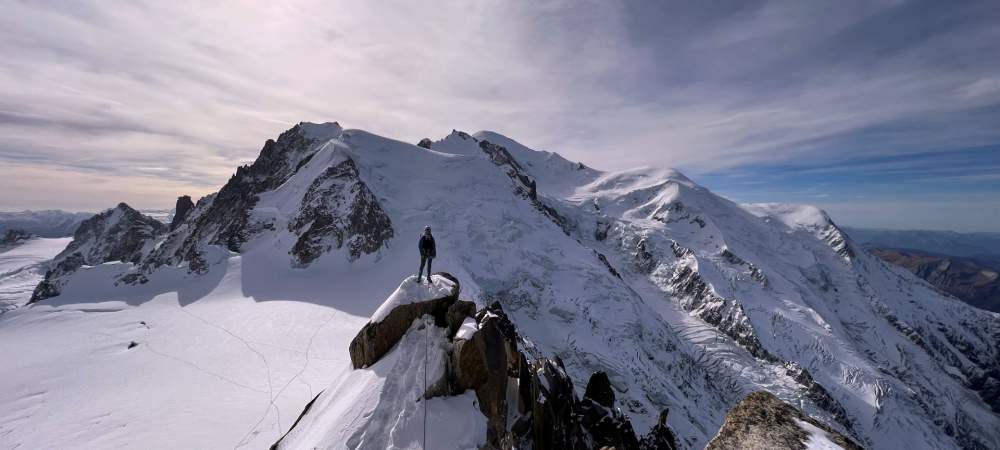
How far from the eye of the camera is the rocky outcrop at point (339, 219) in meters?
48.1

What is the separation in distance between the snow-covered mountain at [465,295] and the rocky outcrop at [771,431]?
10.6 m

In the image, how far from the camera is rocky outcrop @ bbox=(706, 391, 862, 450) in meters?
6.79

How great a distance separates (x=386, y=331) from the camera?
1513cm

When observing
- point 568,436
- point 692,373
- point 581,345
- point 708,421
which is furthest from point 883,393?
point 568,436

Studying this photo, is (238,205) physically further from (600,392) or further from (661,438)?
(661,438)

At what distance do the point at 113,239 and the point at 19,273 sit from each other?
90.6 meters

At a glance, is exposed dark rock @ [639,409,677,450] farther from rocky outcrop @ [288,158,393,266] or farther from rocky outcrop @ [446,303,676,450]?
rocky outcrop @ [288,158,393,266]

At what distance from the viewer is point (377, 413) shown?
1250 centimetres

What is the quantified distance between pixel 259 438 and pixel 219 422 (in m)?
3.63

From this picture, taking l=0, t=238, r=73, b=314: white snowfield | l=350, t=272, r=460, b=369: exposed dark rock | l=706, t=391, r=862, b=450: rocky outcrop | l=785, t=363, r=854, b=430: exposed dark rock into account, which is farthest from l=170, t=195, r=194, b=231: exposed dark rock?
l=785, t=363, r=854, b=430: exposed dark rock

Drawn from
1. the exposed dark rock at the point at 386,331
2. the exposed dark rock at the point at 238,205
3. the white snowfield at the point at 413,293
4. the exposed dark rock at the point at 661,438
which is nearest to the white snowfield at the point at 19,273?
the exposed dark rock at the point at 238,205

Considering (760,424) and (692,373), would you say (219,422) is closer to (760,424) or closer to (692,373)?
(760,424)

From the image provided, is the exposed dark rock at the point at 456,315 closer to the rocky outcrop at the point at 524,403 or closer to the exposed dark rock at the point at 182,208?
the rocky outcrop at the point at 524,403

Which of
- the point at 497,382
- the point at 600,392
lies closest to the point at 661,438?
the point at 600,392
